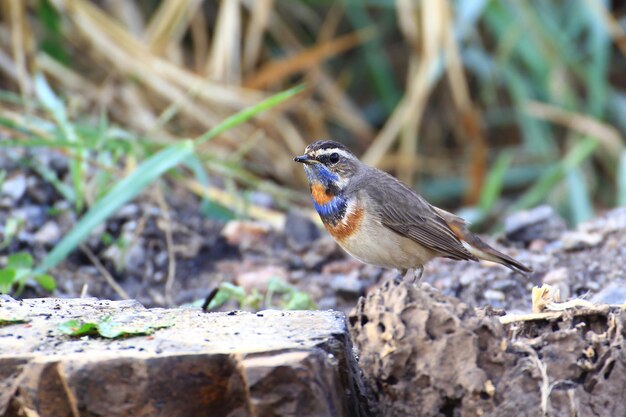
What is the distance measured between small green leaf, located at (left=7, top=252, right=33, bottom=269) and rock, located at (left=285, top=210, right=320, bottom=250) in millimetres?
1580

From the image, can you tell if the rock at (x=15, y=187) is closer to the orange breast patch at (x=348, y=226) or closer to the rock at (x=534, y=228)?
the orange breast patch at (x=348, y=226)

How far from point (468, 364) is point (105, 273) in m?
2.77

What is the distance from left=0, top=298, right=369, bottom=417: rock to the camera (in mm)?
2736

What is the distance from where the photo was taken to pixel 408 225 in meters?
4.62

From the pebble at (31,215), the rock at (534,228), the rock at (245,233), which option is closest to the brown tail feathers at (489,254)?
the rock at (534,228)

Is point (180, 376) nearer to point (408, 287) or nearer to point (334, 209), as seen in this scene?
point (408, 287)

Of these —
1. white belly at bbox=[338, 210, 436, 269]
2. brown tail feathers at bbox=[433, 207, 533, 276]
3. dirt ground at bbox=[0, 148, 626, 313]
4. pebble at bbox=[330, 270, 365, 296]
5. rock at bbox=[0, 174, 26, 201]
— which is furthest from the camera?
rock at bbox=[0, 174, 26, 201]

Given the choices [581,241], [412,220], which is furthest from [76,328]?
[581,241]

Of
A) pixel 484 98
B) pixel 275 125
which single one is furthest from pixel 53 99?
pixel 484 98

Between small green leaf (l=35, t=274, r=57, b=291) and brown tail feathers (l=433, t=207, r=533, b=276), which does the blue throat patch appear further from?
small green leaf (l=35, t=274, r=57, b=291)

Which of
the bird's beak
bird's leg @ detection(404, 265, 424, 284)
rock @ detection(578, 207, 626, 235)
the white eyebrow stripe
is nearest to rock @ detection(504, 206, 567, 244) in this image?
rock @ detection(578, 207, 626, 235)

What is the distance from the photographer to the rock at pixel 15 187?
5645 mm

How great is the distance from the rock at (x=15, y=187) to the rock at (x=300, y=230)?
147 cm

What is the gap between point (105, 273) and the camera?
5.19m
